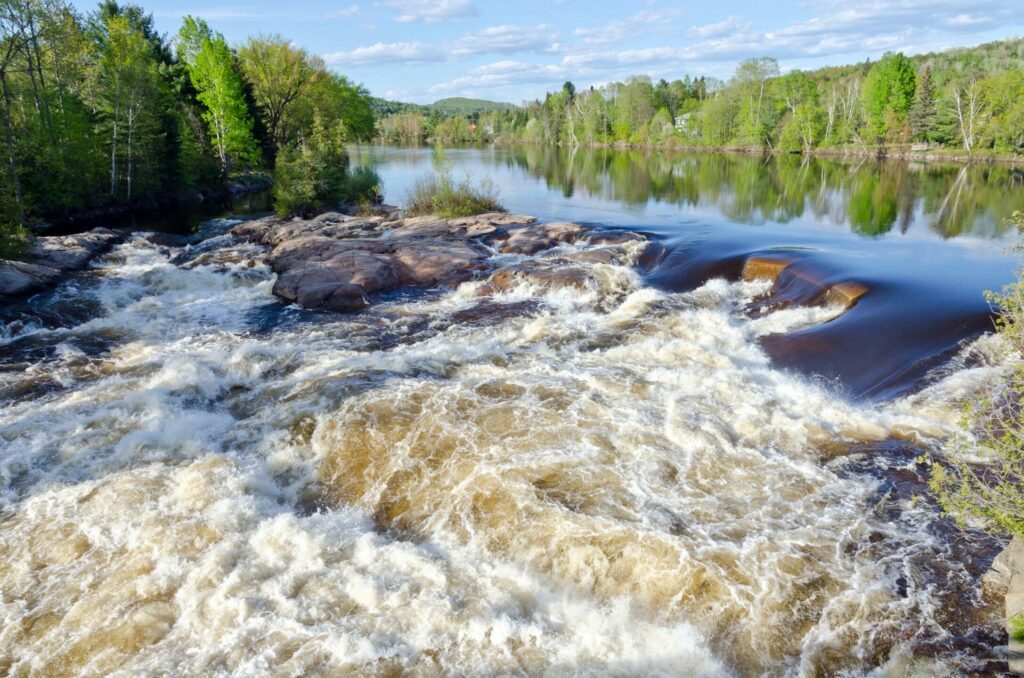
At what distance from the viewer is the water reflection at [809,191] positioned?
98.2 feet

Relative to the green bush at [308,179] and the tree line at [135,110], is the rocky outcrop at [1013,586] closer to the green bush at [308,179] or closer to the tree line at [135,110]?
the tree line at [135,110]

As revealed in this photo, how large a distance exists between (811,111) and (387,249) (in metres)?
80.6

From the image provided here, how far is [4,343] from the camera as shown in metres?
14.6

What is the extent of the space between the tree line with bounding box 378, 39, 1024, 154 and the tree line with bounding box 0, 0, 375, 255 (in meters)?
15.2

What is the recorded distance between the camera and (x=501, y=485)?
28.2 ft

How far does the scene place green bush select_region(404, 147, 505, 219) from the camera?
30344 millimetres

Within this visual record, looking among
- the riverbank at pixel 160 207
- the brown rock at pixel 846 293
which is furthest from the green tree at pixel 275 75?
the brown rock at pixel 846 293

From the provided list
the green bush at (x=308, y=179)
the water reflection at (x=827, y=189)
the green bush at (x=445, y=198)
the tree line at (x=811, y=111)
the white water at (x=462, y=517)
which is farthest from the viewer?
the tree line at (x=811, y=111)

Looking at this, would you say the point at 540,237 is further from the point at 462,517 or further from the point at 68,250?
the point at 68,250

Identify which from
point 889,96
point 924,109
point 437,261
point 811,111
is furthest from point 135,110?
point 889,96

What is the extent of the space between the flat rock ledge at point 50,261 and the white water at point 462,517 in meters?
6.90

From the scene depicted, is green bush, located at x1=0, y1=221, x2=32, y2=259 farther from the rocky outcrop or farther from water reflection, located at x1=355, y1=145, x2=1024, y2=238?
the rocky outcrop

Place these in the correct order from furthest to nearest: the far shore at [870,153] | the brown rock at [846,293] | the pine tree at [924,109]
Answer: the pine tree at [924,109], the far shore at [870,153], the brown rock at [846,293]

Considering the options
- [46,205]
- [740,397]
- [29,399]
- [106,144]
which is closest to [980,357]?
[740,397]
